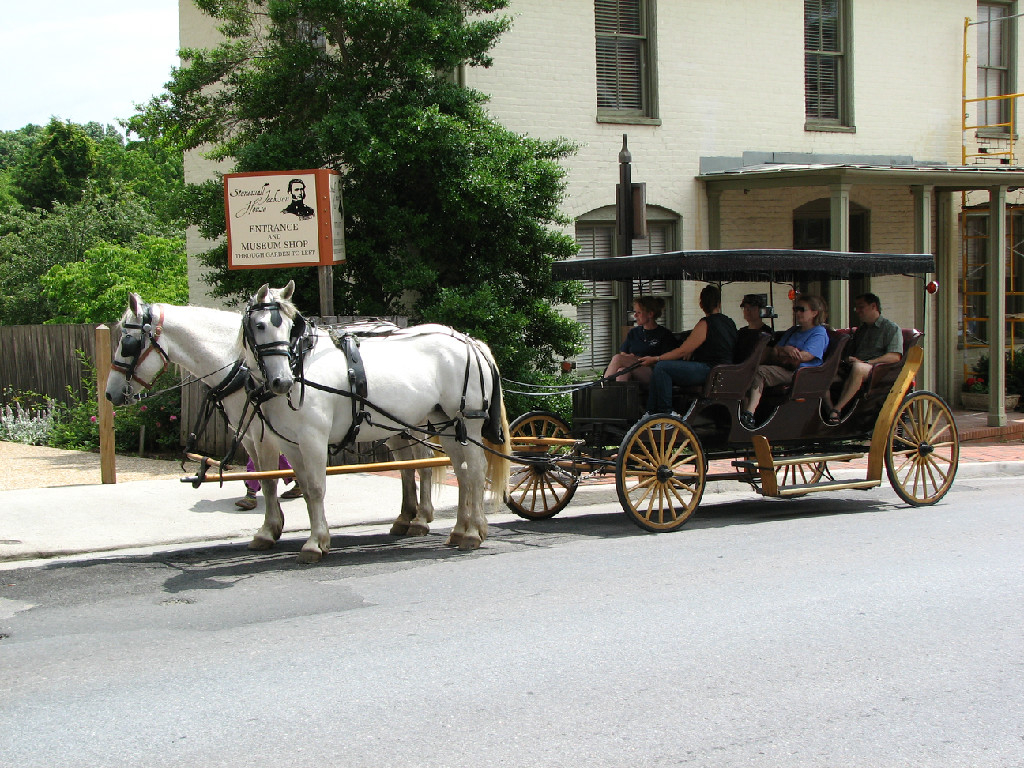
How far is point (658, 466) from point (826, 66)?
441 inches

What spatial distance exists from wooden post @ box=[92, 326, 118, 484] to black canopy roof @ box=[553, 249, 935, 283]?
16.1ft

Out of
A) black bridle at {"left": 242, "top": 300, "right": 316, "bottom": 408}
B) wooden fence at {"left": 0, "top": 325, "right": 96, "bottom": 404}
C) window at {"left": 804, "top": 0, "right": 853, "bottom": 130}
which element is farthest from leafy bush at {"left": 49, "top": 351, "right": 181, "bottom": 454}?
window at {"left": 804, "top": 0, "right": 853, "bottom": 130}

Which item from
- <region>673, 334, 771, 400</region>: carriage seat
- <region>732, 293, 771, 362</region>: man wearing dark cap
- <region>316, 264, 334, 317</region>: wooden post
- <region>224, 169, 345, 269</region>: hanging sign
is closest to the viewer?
<region>673, 334, 771, 400</region>: carriage seat

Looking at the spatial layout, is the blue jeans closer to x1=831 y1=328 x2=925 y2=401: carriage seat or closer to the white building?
x1=831 y1=328 x2=925 y2=401: carriage seat

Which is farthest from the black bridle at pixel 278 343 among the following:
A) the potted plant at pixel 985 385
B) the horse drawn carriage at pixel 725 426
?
the potted plant at pixel 985 385

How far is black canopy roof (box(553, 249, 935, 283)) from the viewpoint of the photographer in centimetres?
926

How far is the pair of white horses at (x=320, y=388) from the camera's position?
797 centimetres

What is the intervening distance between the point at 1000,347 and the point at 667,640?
12571 millimetres

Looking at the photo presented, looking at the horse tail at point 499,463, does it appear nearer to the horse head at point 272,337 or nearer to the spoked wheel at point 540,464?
the spoked wheel at point 540,464

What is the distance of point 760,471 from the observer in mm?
9773

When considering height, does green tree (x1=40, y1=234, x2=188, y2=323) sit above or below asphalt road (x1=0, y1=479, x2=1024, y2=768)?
above

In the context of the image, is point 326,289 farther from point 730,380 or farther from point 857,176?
point 857,176

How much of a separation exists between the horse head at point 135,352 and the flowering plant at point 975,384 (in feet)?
48.8

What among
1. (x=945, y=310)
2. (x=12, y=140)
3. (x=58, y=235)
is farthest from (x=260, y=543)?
(x=12, y=140)
